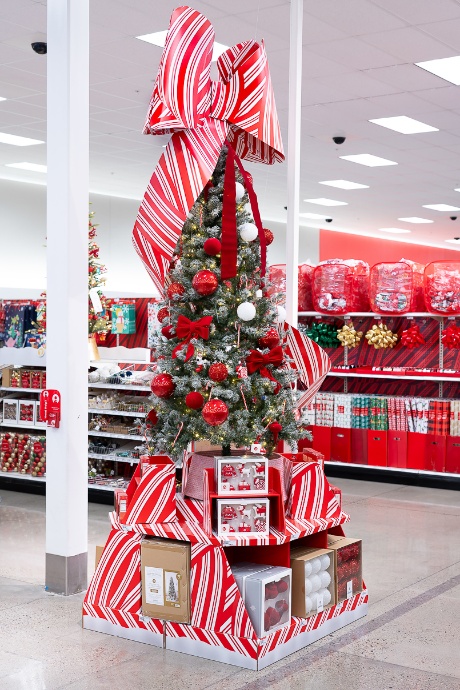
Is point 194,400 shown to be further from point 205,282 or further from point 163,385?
point 205,282

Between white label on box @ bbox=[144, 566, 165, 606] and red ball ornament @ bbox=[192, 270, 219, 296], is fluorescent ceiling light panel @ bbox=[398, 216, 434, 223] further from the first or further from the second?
white label on box @ bbox=[144, 566, 165, 606]

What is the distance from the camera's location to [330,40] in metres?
7.83

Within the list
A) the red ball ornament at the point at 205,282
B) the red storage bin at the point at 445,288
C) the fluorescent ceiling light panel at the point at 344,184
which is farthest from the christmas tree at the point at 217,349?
the fluorescent ceiling light panel at the point at 344,184

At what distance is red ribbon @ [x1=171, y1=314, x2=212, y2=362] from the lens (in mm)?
4289

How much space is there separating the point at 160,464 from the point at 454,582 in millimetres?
2103

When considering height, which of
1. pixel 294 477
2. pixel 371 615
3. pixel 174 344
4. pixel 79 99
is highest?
pixel 79 99

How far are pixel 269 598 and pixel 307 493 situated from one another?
633 millimetres

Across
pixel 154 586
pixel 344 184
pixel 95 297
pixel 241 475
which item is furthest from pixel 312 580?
pixel 344 184

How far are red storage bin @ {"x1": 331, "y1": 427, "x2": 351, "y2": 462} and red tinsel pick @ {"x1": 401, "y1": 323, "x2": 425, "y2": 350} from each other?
102 centimetres

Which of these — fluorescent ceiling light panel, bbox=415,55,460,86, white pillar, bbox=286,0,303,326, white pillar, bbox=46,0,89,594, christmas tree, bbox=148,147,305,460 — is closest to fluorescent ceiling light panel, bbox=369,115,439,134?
fluorescent ceiling light panel, bbox=415,55,460,86

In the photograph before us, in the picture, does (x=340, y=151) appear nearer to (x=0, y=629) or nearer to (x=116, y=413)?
(x=116, y=413)

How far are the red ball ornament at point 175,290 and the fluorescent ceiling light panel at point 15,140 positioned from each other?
8.25 meters

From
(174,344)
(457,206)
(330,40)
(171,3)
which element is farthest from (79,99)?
(457,206)

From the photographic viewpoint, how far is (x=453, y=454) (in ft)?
27.5
